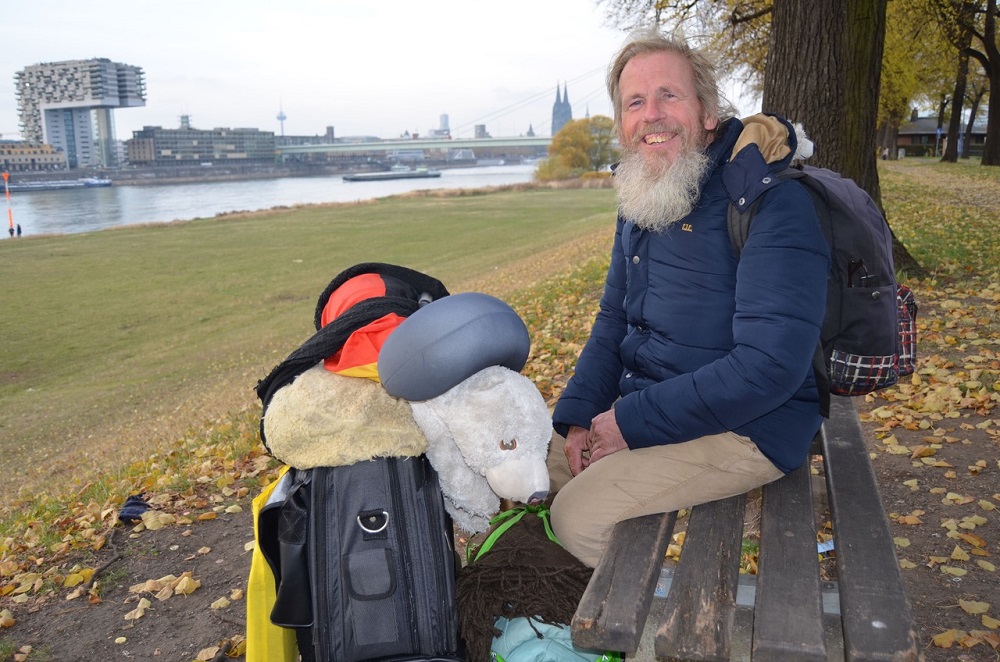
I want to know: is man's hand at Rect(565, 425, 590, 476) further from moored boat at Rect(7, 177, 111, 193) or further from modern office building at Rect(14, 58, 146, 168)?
modern office building at Rect(14, 58, 146, 168)

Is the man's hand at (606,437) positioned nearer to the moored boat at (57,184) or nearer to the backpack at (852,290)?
the backpack at (852,290)

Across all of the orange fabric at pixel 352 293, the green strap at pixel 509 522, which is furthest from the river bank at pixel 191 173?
the green strap at pixel 509 522

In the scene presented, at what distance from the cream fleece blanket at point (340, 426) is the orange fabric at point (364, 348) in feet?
0.17

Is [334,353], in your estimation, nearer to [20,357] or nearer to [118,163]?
[20,357]

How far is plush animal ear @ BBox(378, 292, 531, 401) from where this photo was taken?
2.22 m

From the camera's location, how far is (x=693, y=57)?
294 centimetres

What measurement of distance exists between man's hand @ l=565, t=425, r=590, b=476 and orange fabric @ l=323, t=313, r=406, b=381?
879mm

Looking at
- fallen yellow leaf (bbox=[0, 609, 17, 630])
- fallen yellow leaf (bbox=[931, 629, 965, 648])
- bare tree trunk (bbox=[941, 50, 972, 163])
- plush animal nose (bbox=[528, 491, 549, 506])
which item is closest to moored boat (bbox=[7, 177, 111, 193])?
bare tree trunk (bbox=[941, 50, 972, 163])

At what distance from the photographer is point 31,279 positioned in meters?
25.0

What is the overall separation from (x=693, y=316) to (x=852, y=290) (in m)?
0.49

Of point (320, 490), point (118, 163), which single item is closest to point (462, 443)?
point (320, 490)

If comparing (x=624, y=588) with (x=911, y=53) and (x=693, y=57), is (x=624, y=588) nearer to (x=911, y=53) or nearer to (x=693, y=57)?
(x=693, y=57)

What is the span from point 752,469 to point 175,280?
23687 millimetres

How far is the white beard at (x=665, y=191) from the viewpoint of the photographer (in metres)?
2.75
